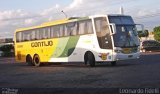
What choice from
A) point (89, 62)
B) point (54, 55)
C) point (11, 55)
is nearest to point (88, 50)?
point (89, 62)

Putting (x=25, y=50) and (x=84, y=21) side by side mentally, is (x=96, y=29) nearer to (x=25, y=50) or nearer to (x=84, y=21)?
(x=84, y=21)

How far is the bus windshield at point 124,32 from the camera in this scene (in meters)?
26.2

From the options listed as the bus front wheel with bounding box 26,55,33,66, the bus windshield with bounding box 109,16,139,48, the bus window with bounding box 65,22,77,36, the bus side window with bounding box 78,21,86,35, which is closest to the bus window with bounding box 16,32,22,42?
the bus front wheel with bounding box 26,55,33,66

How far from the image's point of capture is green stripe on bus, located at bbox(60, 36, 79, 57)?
1122 inches

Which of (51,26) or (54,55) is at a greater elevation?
(51,26)

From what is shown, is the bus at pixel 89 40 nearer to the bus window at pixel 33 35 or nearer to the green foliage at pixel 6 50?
the bus window at pixel 33 35

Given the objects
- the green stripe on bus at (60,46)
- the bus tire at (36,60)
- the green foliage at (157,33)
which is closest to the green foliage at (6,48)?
the green foliage at (157,33)

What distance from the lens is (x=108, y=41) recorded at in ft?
85.7

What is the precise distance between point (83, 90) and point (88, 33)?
43.8ft

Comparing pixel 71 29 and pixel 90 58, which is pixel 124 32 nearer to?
pixel 90 58

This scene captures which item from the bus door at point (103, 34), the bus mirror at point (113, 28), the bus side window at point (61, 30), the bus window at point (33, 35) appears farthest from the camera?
the bus window at point (33, 35)

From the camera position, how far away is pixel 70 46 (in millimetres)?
29109

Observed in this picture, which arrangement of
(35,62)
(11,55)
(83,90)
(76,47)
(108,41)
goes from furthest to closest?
(11,55) → (35,62) → (76,47) → (108,41) → (83,90)

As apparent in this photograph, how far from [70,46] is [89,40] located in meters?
2.30
